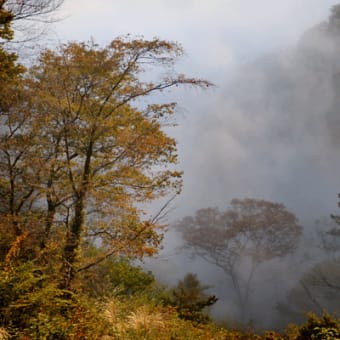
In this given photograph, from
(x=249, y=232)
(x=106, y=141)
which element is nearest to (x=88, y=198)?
(x=106, y=141)

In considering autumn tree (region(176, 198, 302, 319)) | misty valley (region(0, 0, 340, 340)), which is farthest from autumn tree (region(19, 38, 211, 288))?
autumn tree (region(176, 198, 302, 319))

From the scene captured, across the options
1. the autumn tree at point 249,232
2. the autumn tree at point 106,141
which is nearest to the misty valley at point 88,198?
the autumn tree at point 106,141

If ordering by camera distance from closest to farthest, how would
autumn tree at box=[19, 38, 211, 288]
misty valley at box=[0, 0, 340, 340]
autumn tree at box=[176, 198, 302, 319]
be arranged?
misty valley at box=[0, 0, 340, 340] → autumn tree at box=[19, 38, 211, 288] → autumn tree at box=[176, 198, 302, 319]

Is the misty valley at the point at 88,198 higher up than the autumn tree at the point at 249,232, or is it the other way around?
the autumn tree at the point at 249,232

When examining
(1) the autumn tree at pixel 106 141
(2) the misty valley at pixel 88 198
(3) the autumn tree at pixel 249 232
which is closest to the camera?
(2) the misty valley at pixel 88 198

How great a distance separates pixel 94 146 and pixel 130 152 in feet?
5.05

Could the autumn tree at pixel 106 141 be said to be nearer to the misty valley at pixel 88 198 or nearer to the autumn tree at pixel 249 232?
the misty valley at pixel 88 198

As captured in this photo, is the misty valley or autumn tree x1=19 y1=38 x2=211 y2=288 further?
autumn tree x1=19 y1=38 x2=211 y2=288

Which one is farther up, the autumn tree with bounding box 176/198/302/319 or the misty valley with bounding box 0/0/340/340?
the autumn tree with bounding box 176/198/302/319

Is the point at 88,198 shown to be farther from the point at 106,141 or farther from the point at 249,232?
the point at 249,232

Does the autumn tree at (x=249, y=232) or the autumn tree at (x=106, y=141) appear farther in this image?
the autumn tree at (x=249, y=232)

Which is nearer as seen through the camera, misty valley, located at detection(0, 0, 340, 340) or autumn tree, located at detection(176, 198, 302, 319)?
misty valley, located at detection(0, 0, 340, 340)

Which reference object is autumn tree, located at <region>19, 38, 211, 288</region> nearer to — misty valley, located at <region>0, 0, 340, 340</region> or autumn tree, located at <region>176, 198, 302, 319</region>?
misty valley, located at <region>0, 0, 340, 340</region>

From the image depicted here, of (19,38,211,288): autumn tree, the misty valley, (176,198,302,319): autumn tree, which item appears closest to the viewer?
the misty valley
